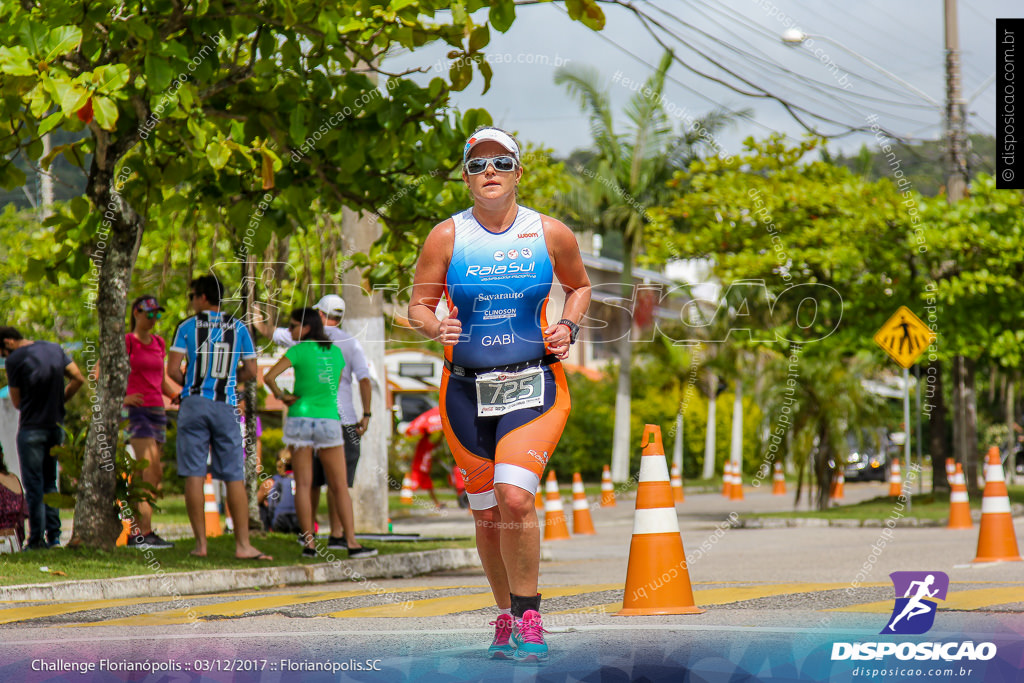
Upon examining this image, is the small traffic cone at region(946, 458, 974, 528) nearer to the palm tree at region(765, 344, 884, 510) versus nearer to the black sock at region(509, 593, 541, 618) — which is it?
the palm tree at region(765, 344, 884, 510)

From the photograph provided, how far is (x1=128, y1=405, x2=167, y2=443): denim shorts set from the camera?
980 cm

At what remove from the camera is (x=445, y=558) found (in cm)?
1036

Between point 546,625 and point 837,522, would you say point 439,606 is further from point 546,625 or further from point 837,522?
point 837,522

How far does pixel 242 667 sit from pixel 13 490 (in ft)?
18.1

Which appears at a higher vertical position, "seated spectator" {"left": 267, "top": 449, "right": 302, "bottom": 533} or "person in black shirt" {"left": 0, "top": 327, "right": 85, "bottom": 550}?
"person in black shirt" {"left": 0, "top": 327, "right": 85, "bottom": 550}

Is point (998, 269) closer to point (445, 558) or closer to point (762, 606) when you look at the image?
point (445, 558)

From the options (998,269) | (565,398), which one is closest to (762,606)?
(565,398)

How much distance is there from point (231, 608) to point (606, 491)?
14.7m

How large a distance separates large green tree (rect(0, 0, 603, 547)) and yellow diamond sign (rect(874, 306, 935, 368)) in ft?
28.7

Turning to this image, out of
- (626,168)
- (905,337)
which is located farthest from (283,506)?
(626,168)

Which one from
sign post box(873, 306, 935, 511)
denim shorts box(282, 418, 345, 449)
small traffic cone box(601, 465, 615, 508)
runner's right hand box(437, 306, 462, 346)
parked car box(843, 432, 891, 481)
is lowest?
parked car box(843, 432, 891, 481)

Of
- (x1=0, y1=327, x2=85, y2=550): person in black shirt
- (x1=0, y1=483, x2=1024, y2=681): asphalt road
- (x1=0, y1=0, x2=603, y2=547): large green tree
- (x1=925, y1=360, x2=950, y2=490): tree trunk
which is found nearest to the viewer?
(x1=0, y1=483, x2=1024, y2=681): asphalt road

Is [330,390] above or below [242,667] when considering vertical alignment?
above

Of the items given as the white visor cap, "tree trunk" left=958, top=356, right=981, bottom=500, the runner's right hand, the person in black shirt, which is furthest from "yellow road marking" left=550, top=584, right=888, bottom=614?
"tree trunk" left=958, top=356, right=981, bottom=500
